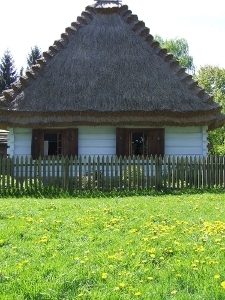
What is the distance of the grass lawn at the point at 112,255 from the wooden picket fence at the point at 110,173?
503 cm

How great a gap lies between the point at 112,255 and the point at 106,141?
41.3 feet

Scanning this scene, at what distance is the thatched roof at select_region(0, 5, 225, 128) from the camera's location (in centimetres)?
1622

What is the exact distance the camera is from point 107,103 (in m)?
16.3

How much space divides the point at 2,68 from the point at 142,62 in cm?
3871

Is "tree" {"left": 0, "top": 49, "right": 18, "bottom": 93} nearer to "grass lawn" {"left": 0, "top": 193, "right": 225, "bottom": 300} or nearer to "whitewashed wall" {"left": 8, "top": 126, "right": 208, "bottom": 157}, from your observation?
"whitewashed wall" {"left": 8, "top": 126, "right": 208, "bottom": 157}

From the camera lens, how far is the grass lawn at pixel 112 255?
3908 mm

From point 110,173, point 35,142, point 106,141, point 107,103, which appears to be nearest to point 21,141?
point 35,142

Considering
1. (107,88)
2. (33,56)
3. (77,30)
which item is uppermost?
(33,56)

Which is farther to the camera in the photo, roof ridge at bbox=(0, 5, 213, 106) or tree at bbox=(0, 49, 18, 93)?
tree at bbox=(0, 49, 18, 93)

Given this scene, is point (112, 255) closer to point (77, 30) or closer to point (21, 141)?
point (21, 141)

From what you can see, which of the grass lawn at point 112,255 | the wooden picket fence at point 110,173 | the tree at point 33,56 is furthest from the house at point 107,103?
the tree at point 33,56

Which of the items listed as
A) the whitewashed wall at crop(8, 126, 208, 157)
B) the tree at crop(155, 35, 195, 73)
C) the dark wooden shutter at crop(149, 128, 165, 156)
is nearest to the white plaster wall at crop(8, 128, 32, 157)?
the whitewashed wall at crop(8, 126, 208, 157)

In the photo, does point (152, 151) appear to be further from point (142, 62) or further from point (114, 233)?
point (114, 233)

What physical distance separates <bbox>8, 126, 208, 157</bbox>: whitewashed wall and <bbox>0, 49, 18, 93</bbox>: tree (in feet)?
118
